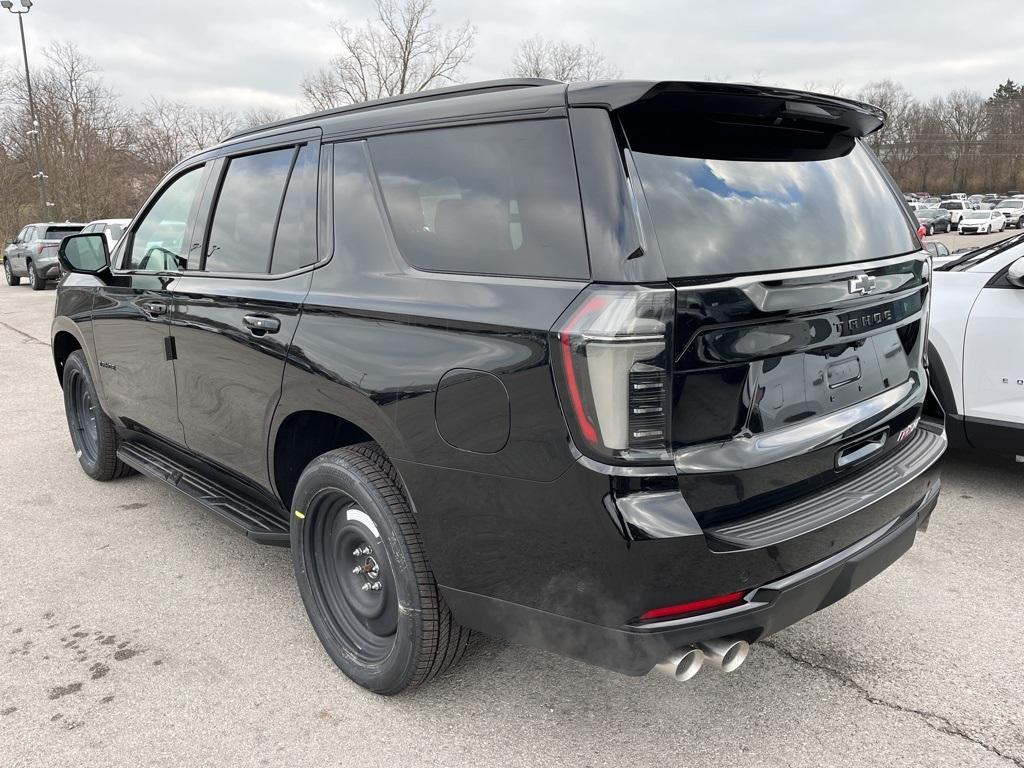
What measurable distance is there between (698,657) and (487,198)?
1.37 m

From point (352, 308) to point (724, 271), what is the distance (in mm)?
1163

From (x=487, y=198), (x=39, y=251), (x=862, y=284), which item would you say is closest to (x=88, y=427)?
(x=487, y=198)

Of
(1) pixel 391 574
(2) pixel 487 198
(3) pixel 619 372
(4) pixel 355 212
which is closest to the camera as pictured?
(3) pixel 619 372

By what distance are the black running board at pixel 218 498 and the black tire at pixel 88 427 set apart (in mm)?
473

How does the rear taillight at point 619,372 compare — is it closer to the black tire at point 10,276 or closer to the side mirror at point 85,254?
the side mirror at point 85,254

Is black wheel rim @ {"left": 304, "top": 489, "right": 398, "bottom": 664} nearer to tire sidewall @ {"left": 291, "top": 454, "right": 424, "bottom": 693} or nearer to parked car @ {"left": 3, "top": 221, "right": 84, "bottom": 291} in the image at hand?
tire sidewall @ {"left": 291, "top": 454, "right": 424, "bottom": 693}

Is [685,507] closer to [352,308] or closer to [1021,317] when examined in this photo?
[352,308]

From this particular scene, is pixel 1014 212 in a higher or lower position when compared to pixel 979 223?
higher

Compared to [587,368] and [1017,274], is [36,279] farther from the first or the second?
[587,368]

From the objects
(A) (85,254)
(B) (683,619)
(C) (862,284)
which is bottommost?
(B) (683,619)

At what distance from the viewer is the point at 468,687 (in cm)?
271

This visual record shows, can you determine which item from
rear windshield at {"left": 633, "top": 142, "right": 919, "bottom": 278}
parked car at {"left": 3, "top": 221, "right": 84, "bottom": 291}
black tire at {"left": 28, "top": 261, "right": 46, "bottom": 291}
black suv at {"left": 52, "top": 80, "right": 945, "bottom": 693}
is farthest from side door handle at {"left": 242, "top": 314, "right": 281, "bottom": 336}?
black tire at {"left": 28, "top": 261, "right": 46, "bottom": 291}

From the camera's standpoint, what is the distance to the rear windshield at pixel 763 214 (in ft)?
6.49

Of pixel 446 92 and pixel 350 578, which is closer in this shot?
pixel 446 92
